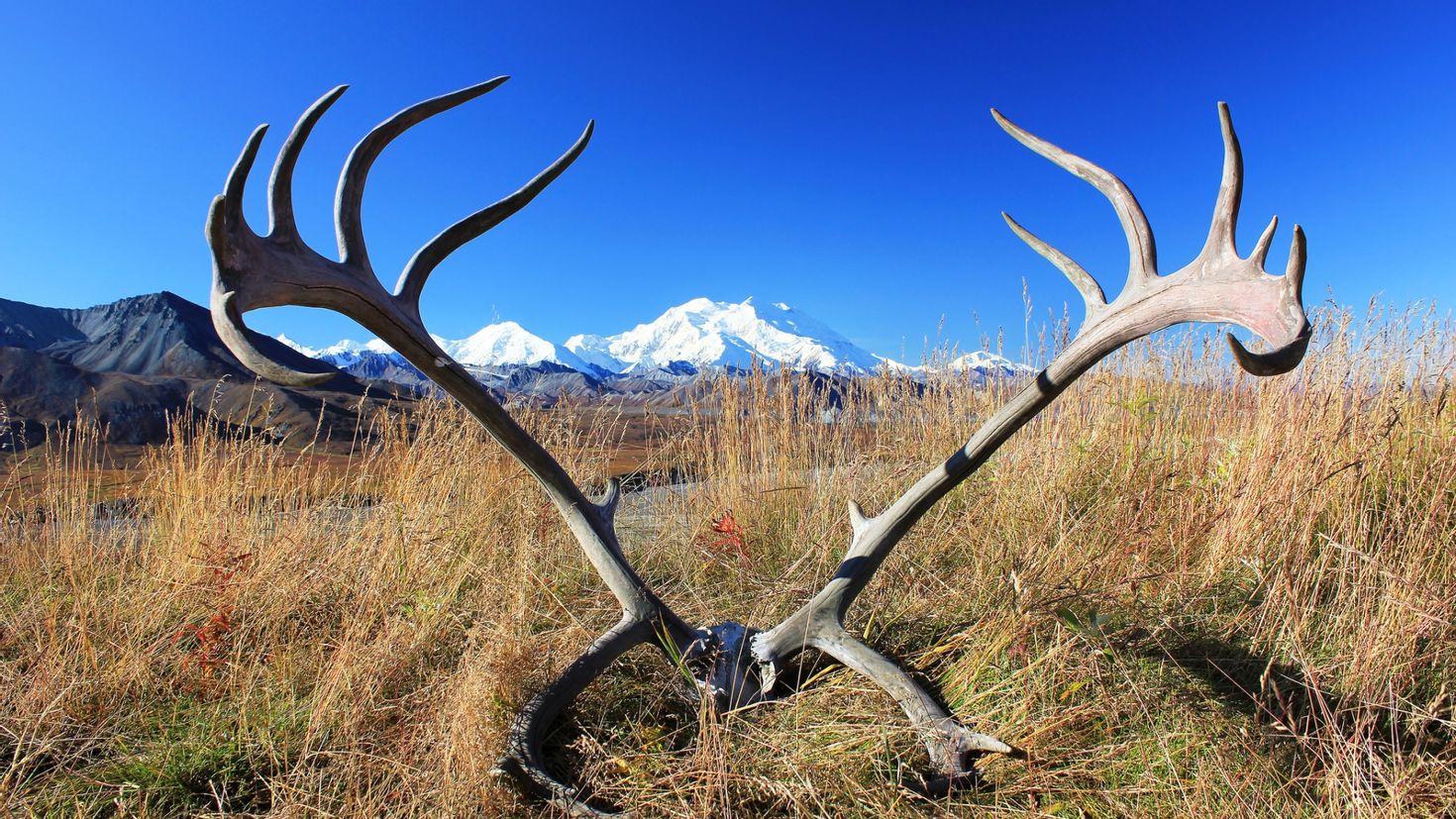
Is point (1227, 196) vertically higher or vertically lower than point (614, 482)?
higher

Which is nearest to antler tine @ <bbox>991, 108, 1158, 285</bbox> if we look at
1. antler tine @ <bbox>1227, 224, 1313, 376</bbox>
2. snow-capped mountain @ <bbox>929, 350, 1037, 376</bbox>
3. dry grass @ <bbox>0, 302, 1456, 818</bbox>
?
antler tine @ <bbox>1227, 224, 1313, 376</bbox>

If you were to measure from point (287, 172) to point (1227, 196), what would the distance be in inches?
78.7

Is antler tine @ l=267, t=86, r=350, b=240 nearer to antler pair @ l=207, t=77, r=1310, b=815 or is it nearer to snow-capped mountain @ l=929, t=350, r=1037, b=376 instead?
antler pair @ l=207, t=77, r=1310, b=815

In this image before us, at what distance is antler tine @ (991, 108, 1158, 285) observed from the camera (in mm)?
1577

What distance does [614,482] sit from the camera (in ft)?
7.04

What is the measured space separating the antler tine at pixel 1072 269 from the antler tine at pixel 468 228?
3.90ft

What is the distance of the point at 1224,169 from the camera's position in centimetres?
138

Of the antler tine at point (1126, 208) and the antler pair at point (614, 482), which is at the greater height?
the antler tine at point (1126, 208)

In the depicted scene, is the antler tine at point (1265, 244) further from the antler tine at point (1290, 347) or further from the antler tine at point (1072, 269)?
the antler tine at point (1072, 269)

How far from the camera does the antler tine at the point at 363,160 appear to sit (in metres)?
1.47

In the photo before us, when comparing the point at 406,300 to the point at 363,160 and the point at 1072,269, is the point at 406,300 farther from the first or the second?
the point at 1072,269

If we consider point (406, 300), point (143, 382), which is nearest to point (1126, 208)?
point (406, 300)

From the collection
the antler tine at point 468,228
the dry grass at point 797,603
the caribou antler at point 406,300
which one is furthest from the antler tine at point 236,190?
the dry grass at point 797,603

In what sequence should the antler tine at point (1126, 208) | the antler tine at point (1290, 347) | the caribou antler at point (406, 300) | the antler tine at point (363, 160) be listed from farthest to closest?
the antler tine at point (1126, 208) < the antler tine at point (363, 160) < the caribou antler at point (406, 300) < the antler tine at point (1290, 347)
